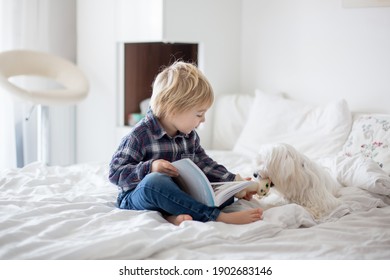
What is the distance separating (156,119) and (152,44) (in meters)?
1.59

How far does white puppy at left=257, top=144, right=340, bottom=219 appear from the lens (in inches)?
68.1

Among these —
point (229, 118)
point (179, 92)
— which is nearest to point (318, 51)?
point (229, 118)

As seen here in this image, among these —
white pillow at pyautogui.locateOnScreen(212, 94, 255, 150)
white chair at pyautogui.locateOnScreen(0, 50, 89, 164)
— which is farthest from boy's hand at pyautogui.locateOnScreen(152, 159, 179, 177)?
white pillow at pyautogui.locateOnScreen(212, 94, 255, 150)

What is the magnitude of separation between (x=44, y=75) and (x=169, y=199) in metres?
1.59

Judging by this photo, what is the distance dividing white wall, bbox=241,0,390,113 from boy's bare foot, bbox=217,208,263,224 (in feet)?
3.93

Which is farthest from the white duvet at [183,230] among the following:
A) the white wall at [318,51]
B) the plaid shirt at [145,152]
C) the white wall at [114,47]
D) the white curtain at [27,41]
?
the white wall at [114,47]

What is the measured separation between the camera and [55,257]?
1.25 metres

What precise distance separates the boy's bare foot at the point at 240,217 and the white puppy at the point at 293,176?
0.80 feet

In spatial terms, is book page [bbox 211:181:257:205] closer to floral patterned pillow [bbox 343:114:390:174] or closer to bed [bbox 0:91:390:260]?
bed [bbox 0:91:390:260]

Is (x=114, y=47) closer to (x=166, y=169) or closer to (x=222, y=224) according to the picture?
(x=166, y=169)

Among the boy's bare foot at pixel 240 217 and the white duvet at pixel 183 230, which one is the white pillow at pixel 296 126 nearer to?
the white duvet at pixel 183 230

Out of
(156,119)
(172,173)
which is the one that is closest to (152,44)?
(156,119)

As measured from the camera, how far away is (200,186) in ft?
5.05
